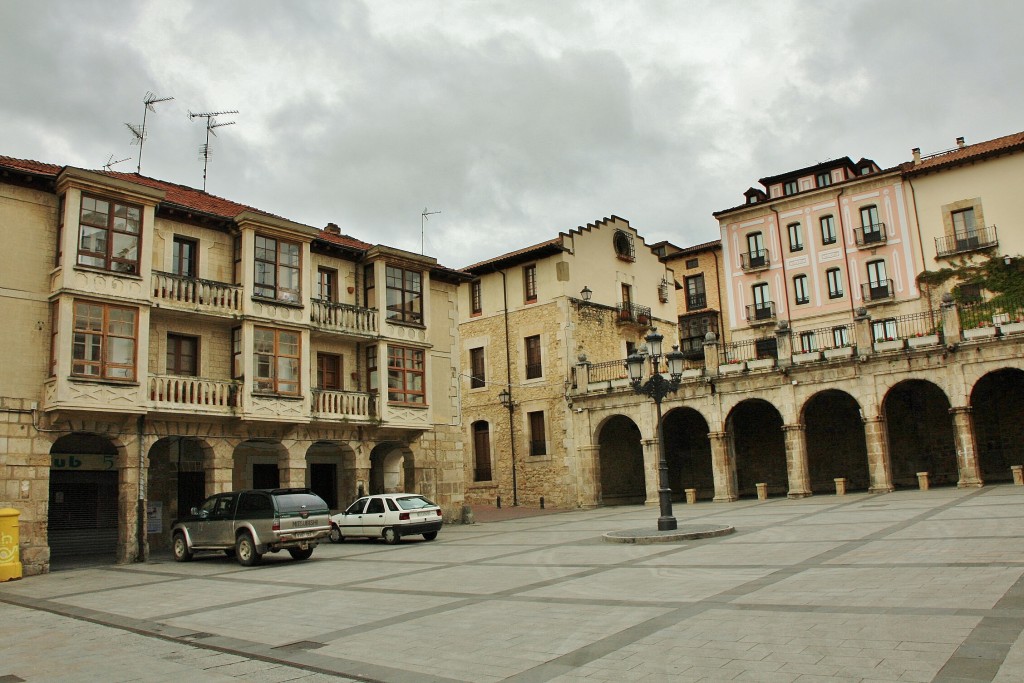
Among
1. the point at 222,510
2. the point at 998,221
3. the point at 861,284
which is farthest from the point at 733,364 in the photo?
the point at 222,510

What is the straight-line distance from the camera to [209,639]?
935 centimetres

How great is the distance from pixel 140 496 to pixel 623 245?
1094 inches

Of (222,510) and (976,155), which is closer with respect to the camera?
(222,510)

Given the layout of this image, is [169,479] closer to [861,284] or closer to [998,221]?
[861,284]

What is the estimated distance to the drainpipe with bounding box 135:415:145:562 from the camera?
2019 centimetres

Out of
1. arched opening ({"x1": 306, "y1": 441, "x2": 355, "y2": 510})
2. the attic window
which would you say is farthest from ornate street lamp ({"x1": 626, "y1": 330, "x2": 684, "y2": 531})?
the attic window

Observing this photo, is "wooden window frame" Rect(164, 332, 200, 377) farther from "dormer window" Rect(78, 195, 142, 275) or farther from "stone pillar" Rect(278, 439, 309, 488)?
"stone pillar" Rect(278, 439, 309, 488)

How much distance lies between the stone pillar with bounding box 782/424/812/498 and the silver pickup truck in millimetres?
19271

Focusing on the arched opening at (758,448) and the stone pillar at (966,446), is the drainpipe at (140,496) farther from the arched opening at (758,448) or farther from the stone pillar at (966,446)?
the stone pillar at (966,446)

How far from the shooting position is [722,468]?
31625 mm

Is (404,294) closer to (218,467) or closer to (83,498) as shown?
(218,467)

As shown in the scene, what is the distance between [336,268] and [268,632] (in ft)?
60.3

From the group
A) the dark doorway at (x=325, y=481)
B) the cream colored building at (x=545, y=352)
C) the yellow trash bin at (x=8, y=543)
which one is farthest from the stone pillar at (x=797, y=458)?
the yellow trash bin at (x=8, y=543)

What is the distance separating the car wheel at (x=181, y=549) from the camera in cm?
1950
